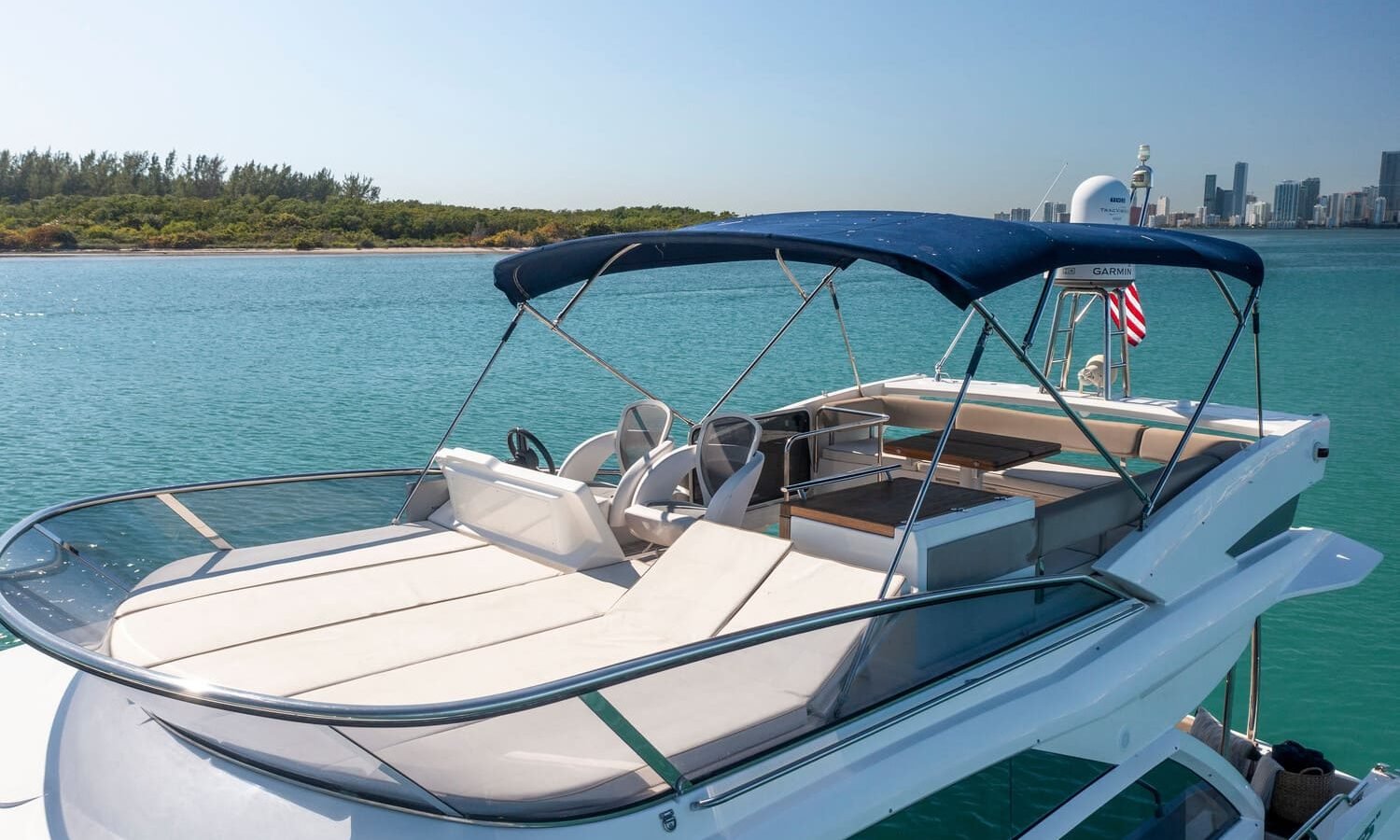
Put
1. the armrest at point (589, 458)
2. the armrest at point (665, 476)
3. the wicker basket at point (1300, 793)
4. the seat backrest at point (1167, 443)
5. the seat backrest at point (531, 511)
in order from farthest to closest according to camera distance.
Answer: the armrest at point (589, 458), the seat backrest at point (1167, 443), the armrest at point (665, 476), the wicker basket at point (1300, 793), the seat backrest at point (531, 511)

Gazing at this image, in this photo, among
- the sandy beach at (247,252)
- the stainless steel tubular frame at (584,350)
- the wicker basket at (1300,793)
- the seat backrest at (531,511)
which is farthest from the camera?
the sandy beach at (247,252)

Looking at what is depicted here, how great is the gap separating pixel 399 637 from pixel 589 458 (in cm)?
193

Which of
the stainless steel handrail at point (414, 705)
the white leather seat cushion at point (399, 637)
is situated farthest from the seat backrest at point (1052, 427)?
the stainless steel handrail at point (414, 705)

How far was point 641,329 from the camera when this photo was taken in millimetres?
29594

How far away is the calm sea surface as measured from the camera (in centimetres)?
767

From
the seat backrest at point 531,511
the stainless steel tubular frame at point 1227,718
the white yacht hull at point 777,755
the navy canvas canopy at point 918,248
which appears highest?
the navy canvas canopy at point 918,248

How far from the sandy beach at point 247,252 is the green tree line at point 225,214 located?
1.34 feet

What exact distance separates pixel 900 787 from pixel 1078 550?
167 centimetres

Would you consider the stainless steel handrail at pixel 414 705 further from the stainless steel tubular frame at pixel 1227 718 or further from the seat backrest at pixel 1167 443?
the seat backrest at pixel 1167 443

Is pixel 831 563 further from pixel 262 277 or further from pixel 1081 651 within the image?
pixel 262 277

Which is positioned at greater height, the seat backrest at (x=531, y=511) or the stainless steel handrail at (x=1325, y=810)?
the seat backrest at (x=531, y=511)

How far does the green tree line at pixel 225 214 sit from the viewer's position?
6744 centimetres

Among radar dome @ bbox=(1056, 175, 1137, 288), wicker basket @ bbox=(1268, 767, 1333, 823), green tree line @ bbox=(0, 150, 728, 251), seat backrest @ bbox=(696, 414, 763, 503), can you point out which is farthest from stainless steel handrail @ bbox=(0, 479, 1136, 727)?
green tree line @ bbox=(0, 150, 728, 251)

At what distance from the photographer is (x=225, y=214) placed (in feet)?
239
